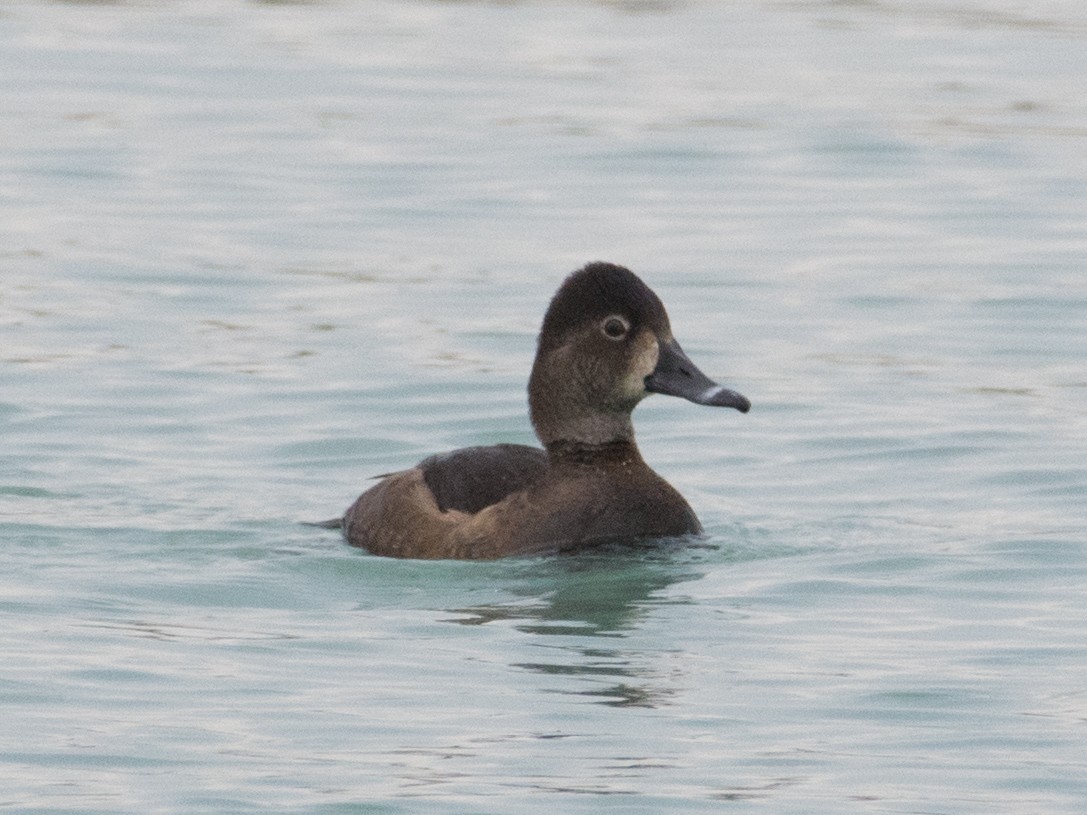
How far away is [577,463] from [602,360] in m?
0.43

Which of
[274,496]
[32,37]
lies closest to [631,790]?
[274,496]

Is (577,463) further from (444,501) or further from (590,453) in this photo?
(444,501)

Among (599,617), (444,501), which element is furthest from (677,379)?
(599,617)

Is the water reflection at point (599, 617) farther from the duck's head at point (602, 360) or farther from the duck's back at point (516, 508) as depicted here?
the duck's head at point (602, 360)

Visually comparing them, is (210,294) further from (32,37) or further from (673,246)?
(32,37)

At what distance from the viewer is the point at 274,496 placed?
40.5 feet

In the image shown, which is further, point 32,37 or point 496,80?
point 32,37

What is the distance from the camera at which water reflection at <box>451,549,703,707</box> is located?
8906mm

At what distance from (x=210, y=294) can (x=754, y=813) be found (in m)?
9.66

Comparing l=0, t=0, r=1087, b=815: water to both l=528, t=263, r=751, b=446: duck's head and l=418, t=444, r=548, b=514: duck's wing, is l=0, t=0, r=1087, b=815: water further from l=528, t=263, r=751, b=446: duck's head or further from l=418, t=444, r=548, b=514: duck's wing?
l=528, t=263, r=751, b=446: duck's head

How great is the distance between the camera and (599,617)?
9.93 metres

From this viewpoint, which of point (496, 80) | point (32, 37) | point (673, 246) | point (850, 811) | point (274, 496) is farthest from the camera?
point (32, 37)

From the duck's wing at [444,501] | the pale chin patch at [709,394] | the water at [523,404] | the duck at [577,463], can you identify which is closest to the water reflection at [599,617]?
the water at [523,404]

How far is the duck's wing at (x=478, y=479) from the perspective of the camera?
1089 centimetres
